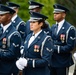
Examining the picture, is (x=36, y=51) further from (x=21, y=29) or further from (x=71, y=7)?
(x=71, y=7)

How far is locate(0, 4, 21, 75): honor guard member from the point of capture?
8641 mm

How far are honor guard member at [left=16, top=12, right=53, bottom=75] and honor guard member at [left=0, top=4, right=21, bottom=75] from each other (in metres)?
0.19

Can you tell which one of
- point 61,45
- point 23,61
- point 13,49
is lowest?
point 61,45

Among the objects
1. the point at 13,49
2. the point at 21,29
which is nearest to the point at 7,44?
the point at 13,49

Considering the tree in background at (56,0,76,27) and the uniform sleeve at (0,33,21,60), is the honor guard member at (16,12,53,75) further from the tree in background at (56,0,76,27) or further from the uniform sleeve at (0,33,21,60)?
the tree in background at (56,0,76,27)

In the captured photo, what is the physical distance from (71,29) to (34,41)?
190cm

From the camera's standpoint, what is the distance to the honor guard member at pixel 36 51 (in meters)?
8.36

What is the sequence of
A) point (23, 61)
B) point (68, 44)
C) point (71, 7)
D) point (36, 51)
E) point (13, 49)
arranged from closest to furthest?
point (23, 61), point (36, 51), point (13, 49), point (68, 44), point (71, 7)

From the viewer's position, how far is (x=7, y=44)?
343 inches

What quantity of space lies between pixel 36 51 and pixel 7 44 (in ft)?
1.91

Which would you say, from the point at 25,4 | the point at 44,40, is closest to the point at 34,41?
the point at 44,40

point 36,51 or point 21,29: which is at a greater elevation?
point 36,51

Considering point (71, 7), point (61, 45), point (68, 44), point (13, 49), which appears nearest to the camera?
point (13, 49)

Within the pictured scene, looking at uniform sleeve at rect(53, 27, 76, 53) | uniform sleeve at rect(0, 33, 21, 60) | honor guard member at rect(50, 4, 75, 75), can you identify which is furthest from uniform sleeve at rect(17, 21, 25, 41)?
uniform sleeve at rect(0, 33, 21, 60)
